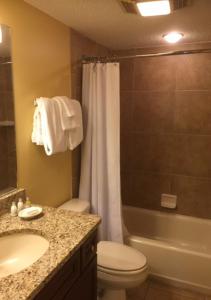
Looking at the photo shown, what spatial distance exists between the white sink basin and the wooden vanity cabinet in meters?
0.17

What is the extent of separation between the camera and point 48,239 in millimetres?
1252

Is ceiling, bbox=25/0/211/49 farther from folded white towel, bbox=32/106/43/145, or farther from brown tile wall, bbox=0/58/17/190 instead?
folded white towel, bbox=32/106/43/145

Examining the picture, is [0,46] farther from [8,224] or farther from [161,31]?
[161,31]

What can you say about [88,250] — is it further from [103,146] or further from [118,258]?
[103,146]

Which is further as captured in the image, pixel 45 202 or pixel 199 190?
pixel 199 190

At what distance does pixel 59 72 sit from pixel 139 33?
79cm

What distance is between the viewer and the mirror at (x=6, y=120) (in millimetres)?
1501

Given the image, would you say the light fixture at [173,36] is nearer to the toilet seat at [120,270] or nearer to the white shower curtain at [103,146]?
the white shower curtain at [103,146]

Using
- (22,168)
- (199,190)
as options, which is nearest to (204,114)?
(199,190)

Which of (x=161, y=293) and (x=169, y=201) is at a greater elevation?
(x=169, y=201)

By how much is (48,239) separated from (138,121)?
75.3 inches

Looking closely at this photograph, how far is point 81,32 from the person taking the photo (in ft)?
7.29

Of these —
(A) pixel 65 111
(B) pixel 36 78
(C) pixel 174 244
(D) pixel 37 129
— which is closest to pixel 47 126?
(D) pixel 37 129

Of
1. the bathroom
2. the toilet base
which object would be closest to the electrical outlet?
the bathroom
